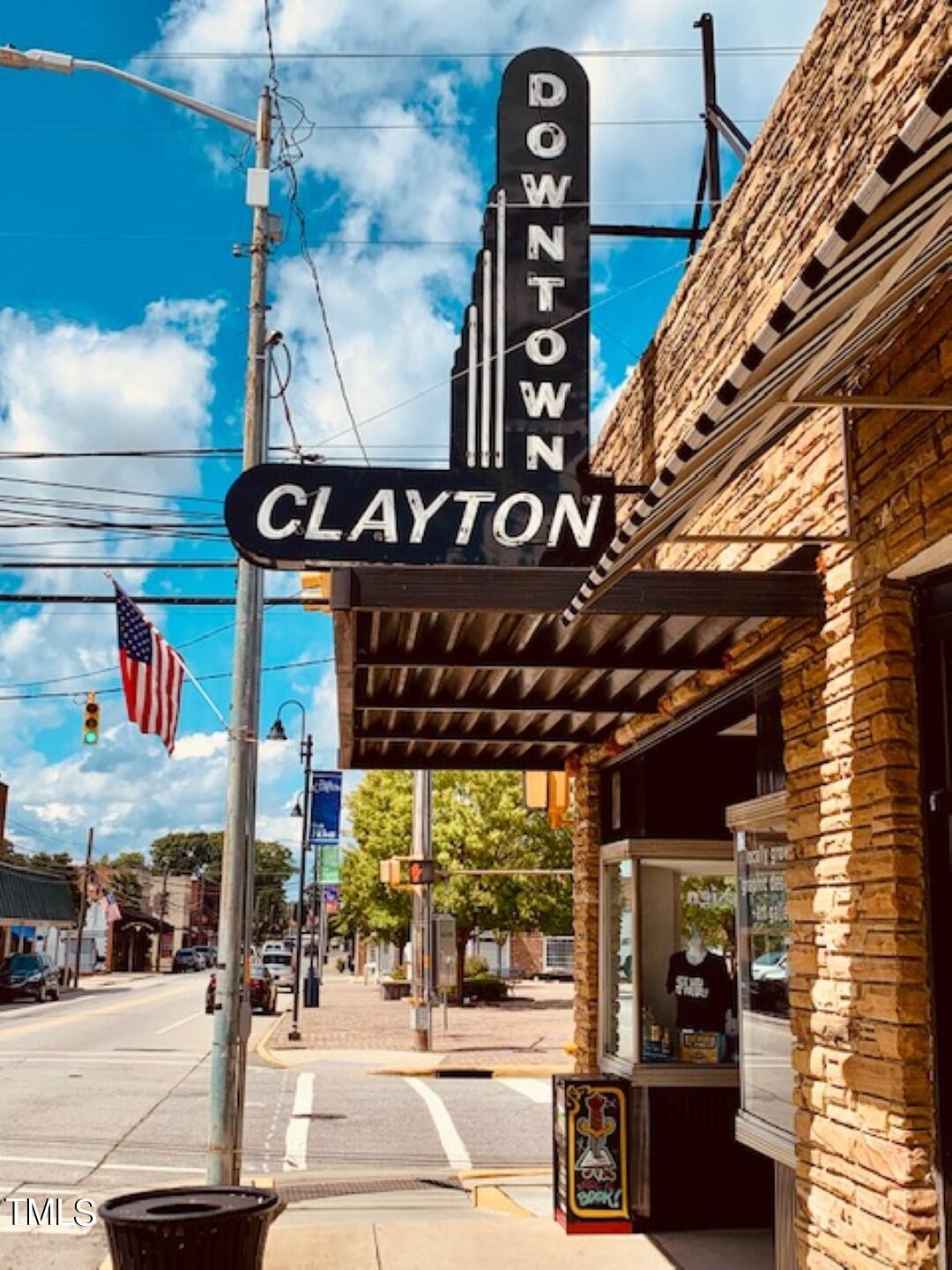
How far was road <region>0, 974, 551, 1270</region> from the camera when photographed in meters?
11.6

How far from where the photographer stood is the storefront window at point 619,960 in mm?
10016

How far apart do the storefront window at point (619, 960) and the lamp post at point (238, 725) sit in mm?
2770

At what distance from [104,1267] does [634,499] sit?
6186 mm

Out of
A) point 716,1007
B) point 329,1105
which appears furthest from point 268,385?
point 329,1105

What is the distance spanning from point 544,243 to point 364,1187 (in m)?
7.60

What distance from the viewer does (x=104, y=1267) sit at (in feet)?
28.2

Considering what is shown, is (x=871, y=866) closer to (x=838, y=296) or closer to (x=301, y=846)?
(x=838, y=296)

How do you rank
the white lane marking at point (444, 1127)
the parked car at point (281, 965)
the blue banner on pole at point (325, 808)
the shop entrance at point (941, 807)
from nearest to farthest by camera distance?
the shop entrance at point (941, 807), the white lane marking at point (444, 1127), the blue banner on pole at point (325, 808), the parked car at point (281, 965)

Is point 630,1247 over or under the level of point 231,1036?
under

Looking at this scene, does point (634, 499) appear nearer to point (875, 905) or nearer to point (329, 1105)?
point (875, 905)

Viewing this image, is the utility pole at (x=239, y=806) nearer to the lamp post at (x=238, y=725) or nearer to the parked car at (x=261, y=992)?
the lamp post at (x=238, y=725)

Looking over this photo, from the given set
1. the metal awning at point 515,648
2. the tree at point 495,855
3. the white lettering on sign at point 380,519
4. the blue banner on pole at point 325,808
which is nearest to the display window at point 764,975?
the metal awning at point 515,648

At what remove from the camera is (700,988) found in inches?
380

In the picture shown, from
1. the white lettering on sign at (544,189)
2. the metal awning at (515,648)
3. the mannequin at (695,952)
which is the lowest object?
the mannequin at (695,952)
